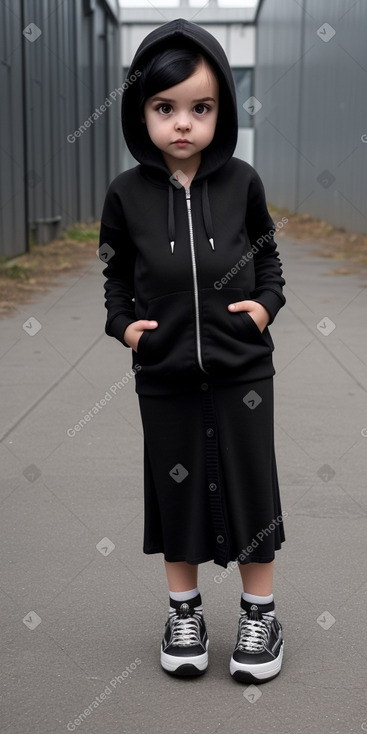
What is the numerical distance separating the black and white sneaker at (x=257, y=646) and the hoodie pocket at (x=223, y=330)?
0.71m

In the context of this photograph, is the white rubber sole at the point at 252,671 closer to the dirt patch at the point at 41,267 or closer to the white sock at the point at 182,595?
the white sock at the point at 182,595

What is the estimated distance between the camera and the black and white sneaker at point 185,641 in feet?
8.68

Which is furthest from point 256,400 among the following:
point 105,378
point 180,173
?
point 105,378

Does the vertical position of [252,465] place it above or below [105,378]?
above

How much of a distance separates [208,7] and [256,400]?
109ft

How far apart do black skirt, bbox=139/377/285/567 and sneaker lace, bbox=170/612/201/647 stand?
209mm

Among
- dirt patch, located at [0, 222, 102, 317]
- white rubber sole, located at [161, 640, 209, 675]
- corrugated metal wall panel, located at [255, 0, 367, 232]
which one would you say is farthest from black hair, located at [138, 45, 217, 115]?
corrugated metal wall panel, located at [255, 0, 367, 232]

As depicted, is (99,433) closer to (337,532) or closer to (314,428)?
(314,428)

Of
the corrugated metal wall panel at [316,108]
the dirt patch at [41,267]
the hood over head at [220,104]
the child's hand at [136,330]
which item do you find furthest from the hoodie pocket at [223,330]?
the corrugated metal wall panel at [316,108]

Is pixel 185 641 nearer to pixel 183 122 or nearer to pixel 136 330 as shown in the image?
pixel 136 330

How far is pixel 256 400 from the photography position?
2.54 m

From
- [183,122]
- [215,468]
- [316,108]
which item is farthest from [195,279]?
[316,108]

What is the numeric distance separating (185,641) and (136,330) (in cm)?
86

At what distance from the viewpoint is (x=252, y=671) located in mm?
2602
